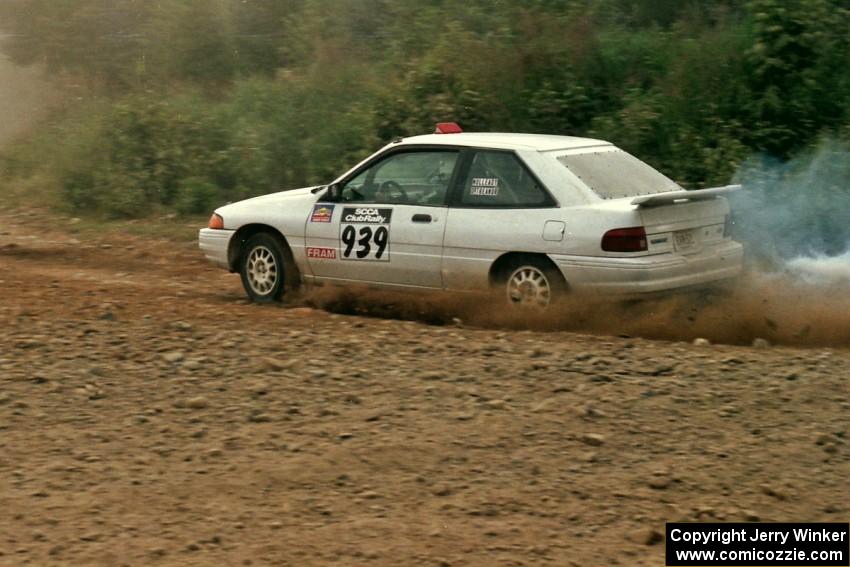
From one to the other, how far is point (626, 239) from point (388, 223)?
196 centimetres

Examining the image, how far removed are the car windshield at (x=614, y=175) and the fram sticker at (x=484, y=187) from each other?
0.51 metres

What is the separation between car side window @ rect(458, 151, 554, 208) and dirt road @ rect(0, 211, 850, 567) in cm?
104

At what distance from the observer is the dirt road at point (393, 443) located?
4.65 m

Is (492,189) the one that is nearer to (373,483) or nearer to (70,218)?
(373,483)

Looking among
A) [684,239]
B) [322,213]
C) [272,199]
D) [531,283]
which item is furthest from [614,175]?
[272,199]

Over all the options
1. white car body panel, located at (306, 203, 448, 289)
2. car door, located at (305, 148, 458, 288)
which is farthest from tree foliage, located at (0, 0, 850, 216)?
white car body panel, located at (306, 203, 448, 289)

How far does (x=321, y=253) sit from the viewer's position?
31.9 ft

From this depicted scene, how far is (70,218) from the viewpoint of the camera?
15.7m

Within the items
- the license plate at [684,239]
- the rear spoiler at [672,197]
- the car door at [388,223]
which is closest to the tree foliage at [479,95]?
the rear spoiler at [672,197]

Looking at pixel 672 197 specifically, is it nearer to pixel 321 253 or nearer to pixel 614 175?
pixel 614 175

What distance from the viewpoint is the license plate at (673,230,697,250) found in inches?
338

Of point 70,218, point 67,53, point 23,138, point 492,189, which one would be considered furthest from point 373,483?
point 67,53

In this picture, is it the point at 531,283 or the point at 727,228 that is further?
the point at 727,228

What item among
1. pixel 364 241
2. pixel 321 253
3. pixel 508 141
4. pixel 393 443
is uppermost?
pixel 508 141
